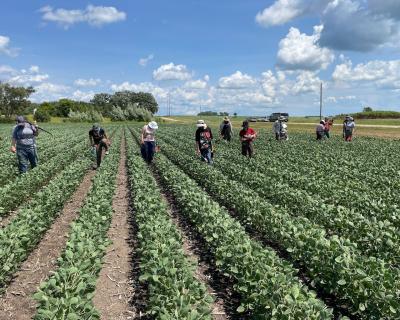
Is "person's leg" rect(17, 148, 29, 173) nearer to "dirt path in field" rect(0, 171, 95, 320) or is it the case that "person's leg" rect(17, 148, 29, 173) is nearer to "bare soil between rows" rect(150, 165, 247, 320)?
"dirt path in field" rect(0, 171, 95, 320)

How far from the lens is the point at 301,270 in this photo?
6.46 meters

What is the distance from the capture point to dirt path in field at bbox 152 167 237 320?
17.4 ft

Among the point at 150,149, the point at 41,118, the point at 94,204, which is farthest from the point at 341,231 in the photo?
the point at 41,118

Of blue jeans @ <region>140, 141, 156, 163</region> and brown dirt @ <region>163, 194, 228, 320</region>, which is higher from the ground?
blue jeans @ <region>140, 141, 156, 163</region>

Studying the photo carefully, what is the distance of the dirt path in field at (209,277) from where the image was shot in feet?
17.4

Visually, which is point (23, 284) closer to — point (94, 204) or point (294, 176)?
point (94, 204)

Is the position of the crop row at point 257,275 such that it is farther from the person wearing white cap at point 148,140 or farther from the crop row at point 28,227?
the person wearing white cap at point 148,140

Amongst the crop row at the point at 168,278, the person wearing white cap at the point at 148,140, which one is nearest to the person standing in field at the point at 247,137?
the person wearing white cap at the point at 148,140

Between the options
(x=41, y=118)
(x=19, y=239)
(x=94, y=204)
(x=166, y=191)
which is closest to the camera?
(x=19, y=239)

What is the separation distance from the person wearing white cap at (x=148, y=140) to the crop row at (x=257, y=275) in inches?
360

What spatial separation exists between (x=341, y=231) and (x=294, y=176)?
5.73 metres

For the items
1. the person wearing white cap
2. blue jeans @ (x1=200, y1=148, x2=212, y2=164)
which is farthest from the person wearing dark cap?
blue jeans @ (x1=200, y1=148, x2=212, y2=164)

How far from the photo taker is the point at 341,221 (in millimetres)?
7477

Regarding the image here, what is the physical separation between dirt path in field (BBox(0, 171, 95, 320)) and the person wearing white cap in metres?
7.46
